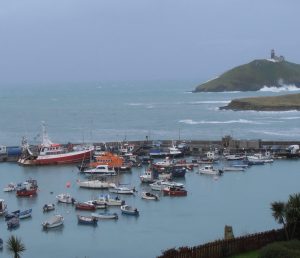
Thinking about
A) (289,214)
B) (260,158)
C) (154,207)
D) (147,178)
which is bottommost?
(154,207)

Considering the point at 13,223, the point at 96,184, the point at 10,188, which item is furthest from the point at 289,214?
the point at 10,188

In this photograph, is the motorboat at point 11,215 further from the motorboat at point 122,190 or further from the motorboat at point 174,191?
the motorboat at point 174,191

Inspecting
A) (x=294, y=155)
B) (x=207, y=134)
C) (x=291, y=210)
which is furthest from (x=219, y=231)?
(x=207, y=134)

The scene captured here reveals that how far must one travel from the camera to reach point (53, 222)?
3344 cm

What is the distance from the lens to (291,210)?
22.9m

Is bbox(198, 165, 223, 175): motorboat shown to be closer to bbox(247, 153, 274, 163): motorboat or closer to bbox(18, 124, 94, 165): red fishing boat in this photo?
bbox(247, 153, 274, 163): motorboat

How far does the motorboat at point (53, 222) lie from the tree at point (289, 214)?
1337 cm

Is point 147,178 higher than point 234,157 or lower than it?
lower

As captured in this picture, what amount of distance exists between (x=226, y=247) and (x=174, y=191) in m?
20.7

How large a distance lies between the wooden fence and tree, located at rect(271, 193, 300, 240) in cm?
30

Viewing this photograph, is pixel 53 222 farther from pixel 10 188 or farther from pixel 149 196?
pixel 10 188

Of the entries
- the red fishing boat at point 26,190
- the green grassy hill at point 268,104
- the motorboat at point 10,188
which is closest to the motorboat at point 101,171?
the red fishing boat at point 26,190

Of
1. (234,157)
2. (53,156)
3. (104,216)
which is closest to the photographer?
(104,216)

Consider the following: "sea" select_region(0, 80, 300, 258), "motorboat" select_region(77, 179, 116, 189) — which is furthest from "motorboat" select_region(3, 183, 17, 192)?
"motorboat" select_region(77, 179, 116, 189)
